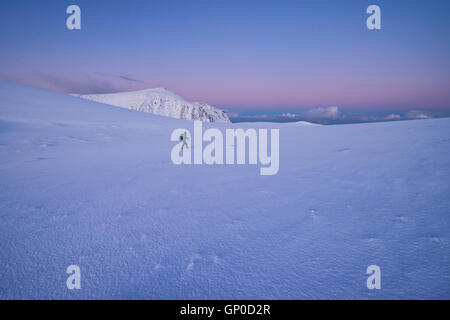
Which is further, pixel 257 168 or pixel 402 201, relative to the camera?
pixel 257 168

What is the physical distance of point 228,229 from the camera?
281 centimetres

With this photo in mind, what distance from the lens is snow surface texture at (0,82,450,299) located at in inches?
76.2

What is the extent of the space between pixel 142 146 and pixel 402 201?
8.38 metres

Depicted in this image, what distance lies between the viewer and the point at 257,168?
573 centimetres

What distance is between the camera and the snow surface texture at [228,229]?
1.94 m

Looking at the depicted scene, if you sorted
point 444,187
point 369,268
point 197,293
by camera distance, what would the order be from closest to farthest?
point 197,293, point 369,268, point 444,187

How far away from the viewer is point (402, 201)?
336 centimetres

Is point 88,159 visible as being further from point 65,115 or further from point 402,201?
point 65,115
